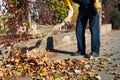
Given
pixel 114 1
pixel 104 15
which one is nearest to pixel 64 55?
pixel 104 15

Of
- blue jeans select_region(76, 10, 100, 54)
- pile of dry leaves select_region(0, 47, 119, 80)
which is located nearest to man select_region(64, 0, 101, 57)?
blue jeans select_region(76, 10, 100, 54)

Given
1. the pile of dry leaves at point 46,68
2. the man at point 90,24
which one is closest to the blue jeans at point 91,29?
the man at point 90,24

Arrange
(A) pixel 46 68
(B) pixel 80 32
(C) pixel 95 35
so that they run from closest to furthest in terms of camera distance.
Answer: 1. (A) pixel 46 68
2. (C) pixel 95 35
3. (B) pixel 80 32

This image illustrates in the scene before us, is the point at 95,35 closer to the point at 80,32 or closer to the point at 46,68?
the point at 80,32

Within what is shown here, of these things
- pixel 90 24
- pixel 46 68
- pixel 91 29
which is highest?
pixel 90 24

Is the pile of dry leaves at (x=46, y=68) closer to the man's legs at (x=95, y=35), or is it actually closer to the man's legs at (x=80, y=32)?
the man's legs at (x=95, y=35)

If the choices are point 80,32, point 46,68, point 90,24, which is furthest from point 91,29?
point 46,68

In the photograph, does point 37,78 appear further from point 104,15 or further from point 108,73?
point 104,15

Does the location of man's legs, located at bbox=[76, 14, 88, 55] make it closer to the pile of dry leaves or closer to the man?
the man

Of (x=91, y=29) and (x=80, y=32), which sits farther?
(x=80, y=32)

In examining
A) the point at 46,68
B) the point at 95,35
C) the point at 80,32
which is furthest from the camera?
the point at 80,32

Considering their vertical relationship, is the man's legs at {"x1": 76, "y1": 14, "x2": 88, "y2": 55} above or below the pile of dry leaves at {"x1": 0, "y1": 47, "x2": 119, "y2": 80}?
above

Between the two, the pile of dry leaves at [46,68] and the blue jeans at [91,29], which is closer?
the pile of dry leaves at [46,68]

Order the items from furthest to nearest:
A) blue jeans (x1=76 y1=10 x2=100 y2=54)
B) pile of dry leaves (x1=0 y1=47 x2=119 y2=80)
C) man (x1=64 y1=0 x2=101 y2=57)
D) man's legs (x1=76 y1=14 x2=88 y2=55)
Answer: man's legs (x1=76 y1=14 x2=88 y2=55) < blue jeans (x1=76 y1=10 x2=100 y2=54) < man (x1=64 y1=0 x2=101 y2=57) < pile of dry leaves (x1=0 y1=47 x2=119 y2=80)
